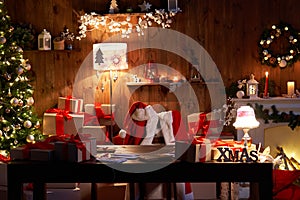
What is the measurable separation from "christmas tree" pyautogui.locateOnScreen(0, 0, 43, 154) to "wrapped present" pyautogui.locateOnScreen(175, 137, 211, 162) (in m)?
2.94

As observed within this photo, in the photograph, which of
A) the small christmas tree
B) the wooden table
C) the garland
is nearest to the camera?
the wooden table

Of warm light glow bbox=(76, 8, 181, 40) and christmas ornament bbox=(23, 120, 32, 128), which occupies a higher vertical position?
warm light glow bbox=(76, 8, 181, 40)

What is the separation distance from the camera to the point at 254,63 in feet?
21.2

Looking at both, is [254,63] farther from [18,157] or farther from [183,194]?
[18,157]

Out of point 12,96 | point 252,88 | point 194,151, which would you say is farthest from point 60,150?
point 252,88

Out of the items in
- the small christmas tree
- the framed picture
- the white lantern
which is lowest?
the framed picture

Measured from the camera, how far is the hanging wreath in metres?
6.29

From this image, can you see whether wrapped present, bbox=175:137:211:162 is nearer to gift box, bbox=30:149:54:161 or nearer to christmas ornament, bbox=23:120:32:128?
→ gift box, bbox=30:149:54:161

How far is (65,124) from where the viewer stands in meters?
6.22

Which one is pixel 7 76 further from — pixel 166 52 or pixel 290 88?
pixel 290 88

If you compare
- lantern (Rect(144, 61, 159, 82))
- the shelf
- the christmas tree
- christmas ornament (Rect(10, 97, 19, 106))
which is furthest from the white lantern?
lantern (Rect(144, 61, 159, 82))

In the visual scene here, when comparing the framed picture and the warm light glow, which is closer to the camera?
the framed picture

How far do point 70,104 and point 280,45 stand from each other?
105 inches

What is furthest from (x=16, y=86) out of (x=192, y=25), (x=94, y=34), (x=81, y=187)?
(x=192, y=25)
